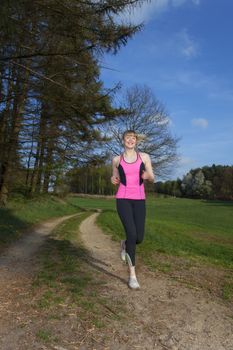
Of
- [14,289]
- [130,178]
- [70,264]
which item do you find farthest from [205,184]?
[14,289]

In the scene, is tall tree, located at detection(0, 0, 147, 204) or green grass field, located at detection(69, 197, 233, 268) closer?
tall tree, located at detection(0, 0, 147, 204)

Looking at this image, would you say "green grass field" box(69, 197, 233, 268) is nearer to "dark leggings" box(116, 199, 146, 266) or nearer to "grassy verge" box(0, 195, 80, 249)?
"dark leggings" box(116, 199, 146, 266)

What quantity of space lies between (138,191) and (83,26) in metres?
4.71

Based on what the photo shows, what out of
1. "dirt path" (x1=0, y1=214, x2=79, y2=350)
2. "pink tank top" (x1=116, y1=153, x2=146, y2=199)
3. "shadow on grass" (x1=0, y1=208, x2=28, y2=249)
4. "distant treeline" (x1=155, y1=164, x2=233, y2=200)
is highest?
"distant treeline" (x1=155, y1=164, x2=233, y2=200)

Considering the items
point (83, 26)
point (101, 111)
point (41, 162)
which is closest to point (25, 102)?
point (101, 111)

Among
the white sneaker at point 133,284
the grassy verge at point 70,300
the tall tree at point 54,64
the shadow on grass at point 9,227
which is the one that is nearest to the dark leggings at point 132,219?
the white sneaker at point 133,284

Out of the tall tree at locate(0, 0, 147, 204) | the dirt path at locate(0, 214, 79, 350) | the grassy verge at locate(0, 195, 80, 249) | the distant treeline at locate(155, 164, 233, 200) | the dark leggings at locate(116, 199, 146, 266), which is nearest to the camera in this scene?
the dirt path at locate(0, 214, 79, 350)

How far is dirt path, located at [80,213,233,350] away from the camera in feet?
11.9

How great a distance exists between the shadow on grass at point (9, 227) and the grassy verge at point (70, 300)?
463cm

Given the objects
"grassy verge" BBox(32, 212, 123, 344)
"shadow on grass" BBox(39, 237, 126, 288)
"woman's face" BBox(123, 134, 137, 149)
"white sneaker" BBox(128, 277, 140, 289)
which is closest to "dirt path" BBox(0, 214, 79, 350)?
"grassy verge" BBox(32, 212, 123, 344)

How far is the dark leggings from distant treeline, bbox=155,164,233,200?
4530 inches

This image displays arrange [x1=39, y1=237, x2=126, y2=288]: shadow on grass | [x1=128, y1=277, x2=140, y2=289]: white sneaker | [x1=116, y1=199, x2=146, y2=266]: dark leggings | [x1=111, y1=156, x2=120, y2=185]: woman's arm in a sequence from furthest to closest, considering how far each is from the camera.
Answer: [x1=39, y1=237, x2=126, y2=288]: shadow on grass
[x1=111, y1=156, x2=120, y2=185]: woman's arm
[x1=116, y1=199, x2=146, y2=266]: dark leggings
[x1=128, y1=277, x2=140, y2=289]: white sneaker

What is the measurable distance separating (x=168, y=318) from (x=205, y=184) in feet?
426

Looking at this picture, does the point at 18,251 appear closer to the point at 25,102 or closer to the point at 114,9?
the point at 114,9
